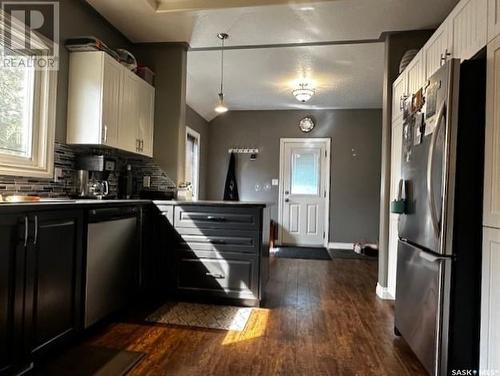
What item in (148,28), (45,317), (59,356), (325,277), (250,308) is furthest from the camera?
(325,277)

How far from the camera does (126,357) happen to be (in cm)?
182

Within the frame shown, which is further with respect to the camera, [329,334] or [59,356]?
[329,334]

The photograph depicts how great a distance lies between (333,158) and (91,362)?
16.5 ft

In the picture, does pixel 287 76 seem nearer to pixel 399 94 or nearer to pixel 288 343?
pixel 399 94

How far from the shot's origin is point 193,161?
18.8ft

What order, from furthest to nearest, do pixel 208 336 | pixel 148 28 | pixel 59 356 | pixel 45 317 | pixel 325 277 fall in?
pixel 325 277 → pixel 148 28 → pixel 208 336 → pixel 59 356 → pixel 45 317

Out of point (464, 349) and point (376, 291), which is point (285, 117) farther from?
point (464, 349)

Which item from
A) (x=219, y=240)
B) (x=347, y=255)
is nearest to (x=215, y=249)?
(x=219, y=240)

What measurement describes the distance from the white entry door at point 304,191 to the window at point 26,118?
4254 mm

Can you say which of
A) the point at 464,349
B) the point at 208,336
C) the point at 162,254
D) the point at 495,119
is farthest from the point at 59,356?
the point at 495,119

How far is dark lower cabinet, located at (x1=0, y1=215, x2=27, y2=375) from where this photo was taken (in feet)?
4.58

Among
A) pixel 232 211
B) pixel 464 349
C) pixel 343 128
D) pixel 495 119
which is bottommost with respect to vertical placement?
pixel 464 349

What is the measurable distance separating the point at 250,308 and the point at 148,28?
2.71 meters

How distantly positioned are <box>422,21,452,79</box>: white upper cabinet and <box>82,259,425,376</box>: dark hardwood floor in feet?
6.00
